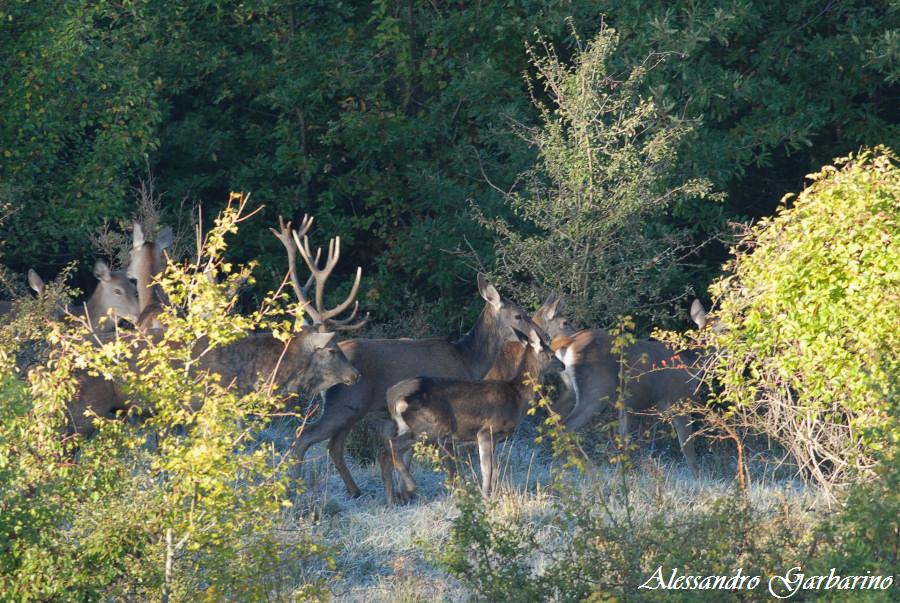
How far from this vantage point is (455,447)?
1125cm

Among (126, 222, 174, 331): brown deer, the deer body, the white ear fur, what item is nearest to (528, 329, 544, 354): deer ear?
the white ear fur

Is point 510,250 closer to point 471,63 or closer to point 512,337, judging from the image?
point 512,337

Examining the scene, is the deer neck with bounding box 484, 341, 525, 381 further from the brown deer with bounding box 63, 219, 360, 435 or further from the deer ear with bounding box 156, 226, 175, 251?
the deer ear with bounding box 156, 226, 175, 251

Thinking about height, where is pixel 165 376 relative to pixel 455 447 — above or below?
above

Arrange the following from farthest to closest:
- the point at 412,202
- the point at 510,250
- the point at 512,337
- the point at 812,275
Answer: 1. the point at 412,202
2. the point at 510,250
3. the point at 512,337
4. the point at 812,275

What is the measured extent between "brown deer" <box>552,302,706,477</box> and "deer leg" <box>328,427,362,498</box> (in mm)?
2222

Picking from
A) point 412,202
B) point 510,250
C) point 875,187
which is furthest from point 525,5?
point 875,187

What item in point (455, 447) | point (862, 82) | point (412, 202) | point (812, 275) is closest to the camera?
point (812, 275)

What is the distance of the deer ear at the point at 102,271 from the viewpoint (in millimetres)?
13854

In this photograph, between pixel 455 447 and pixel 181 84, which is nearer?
pixel 455 447

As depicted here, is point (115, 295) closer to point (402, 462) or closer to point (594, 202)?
point (402, 462)

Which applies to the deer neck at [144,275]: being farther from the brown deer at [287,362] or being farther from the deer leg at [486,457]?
the deer leg at [486,457]

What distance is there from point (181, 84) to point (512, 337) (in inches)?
282

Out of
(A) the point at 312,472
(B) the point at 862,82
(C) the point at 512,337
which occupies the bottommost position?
(A) the point at 312,472
